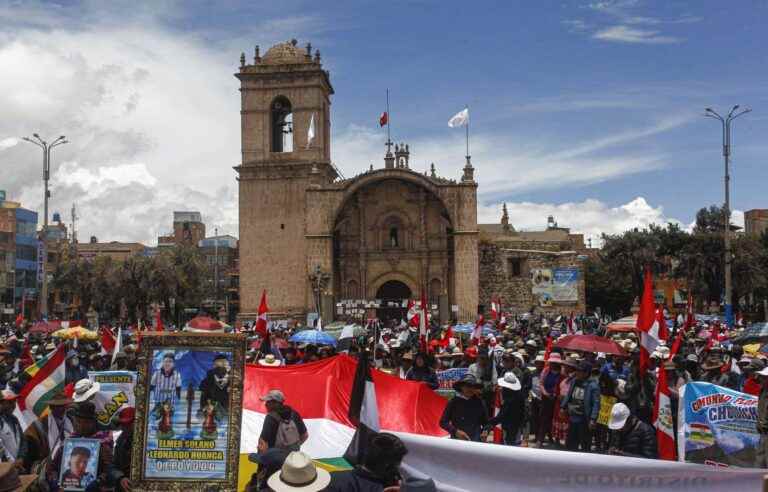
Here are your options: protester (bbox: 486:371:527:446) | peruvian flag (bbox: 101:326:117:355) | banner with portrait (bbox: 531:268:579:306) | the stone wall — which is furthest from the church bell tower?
protester (bbox: 486:371:527:446)

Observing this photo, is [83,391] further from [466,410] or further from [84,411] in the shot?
[466,410]

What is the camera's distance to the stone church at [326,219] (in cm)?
A: 4669

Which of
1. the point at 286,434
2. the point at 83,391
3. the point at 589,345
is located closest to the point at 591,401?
the point at 589,345

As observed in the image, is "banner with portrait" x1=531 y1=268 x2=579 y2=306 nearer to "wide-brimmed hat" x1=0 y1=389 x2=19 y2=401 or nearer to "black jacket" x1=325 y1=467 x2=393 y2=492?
"wide-brimmed hat" x1=0 y1=389 x2=19 y2=401

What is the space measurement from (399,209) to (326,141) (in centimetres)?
640

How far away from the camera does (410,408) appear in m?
11.0

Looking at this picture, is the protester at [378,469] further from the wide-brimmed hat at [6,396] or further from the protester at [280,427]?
the wide-brimmed hat at [6,396]

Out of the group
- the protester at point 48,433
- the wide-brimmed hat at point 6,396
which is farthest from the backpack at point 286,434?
the wide-brimmed hat at point 6,396

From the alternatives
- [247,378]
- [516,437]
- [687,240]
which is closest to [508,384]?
[516,437]

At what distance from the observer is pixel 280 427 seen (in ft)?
23.5

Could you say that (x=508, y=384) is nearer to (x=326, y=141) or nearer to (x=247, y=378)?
(x=247, y=378)

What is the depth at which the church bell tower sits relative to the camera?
4778 cm

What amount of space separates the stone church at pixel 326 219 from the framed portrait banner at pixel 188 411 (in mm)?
39762

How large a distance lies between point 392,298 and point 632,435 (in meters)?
40.6
